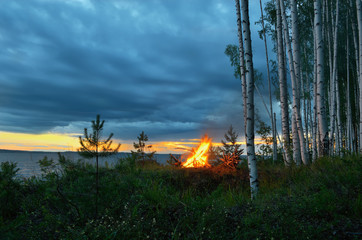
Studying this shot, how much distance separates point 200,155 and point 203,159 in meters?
0.21

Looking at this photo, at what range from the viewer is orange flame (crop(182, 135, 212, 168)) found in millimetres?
8977

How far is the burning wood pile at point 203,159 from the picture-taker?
27.9ft

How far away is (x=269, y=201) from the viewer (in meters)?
4.82

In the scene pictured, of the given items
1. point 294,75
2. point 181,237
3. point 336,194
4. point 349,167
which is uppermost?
point 294,75

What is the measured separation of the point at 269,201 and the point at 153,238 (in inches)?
102

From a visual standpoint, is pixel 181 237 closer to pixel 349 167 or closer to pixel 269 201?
pixel 269 201

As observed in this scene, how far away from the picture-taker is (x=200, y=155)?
9.24 meters

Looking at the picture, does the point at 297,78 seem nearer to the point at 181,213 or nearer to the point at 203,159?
the point at 203,159

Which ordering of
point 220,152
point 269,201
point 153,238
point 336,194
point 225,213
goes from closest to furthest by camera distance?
point 153,238 < point 225,213 < point 336,194 < point 269,201 < point 220,152

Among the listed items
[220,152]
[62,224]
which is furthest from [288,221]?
[220,152]

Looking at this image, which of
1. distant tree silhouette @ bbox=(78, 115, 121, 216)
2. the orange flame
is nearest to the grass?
distant tree silhouette @ bbox=(78, 115, 121, 216)

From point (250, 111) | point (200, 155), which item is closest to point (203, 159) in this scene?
point (200, 155)

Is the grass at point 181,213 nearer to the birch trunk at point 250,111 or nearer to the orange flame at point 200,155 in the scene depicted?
the birch trunk at point 250,111

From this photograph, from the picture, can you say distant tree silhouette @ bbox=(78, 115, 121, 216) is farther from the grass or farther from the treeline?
the treeline
